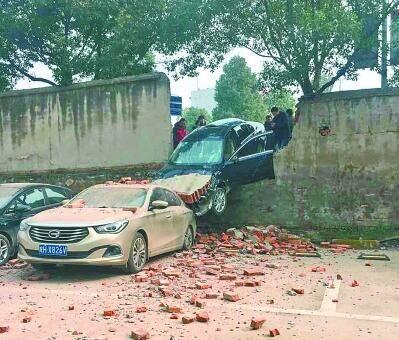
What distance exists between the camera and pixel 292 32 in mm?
12547

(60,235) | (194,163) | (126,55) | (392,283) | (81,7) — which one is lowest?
(392,283)

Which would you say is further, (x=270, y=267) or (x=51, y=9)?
(x=51, y=9)

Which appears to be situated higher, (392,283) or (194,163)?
(194,163)

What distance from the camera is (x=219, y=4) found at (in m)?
13.4

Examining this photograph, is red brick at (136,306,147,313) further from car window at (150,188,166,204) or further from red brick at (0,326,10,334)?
car window at (150,188,166,204)

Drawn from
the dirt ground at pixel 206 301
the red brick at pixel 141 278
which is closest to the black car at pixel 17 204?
the dirt ground at pixel 206 301

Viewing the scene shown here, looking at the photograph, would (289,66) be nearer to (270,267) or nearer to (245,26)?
(245,26)

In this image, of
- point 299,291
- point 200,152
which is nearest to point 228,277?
point 299,291

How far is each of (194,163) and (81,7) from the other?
6.94 meters

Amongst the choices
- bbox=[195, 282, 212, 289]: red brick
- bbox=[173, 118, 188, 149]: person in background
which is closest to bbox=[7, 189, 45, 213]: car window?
bbox=[195, 282, 212, 289]: red brick

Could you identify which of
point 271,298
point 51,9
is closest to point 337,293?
point 271,298

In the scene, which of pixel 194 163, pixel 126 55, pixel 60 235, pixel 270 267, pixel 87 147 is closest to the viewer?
pixel 60 235

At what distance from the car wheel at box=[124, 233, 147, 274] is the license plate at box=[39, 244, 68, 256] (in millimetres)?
1058

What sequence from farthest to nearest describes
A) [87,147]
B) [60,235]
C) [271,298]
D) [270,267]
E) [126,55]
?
[126,55] → [87,147] → [270,267] → [60,235] → [271,298]
